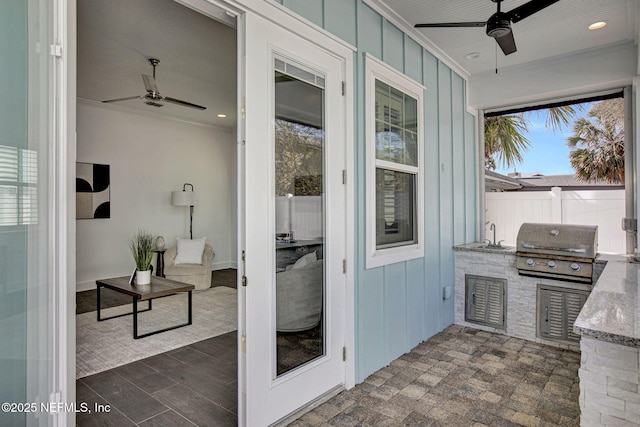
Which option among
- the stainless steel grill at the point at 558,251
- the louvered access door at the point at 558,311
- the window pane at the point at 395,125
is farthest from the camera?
the louvered access door at the point at 558,311

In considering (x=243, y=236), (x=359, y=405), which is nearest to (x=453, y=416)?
(x=359, y=405)

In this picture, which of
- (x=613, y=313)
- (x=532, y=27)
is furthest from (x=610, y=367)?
(x=532, y=27)

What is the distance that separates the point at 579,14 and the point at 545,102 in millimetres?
1259

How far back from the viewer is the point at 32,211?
1270 mm

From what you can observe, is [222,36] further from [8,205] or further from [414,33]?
[8,205]

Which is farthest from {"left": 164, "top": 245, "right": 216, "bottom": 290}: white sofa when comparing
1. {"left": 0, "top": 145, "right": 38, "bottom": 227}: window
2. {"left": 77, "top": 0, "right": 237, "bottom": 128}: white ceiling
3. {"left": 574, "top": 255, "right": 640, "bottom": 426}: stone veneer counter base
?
{"left": 574, "top": 255, "right": 640, "bottom": 426}: stone veneer counter base

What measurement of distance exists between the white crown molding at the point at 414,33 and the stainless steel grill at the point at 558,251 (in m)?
1.89

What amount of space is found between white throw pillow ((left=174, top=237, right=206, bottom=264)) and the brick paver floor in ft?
12.3

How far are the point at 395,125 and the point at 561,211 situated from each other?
2315 mm

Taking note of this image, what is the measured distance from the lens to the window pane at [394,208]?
122 inches

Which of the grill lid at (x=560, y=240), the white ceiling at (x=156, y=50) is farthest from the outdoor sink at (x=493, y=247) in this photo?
the white ceiling at (x=156, y=50)

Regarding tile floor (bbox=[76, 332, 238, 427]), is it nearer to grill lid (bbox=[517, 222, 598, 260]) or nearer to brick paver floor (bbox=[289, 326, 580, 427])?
brick paver floor (bbox=[289, 326, 580, 427])

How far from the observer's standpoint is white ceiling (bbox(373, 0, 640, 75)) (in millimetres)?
2957

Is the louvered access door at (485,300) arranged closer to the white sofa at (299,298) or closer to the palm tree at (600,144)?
the palm tree at (600,144)
